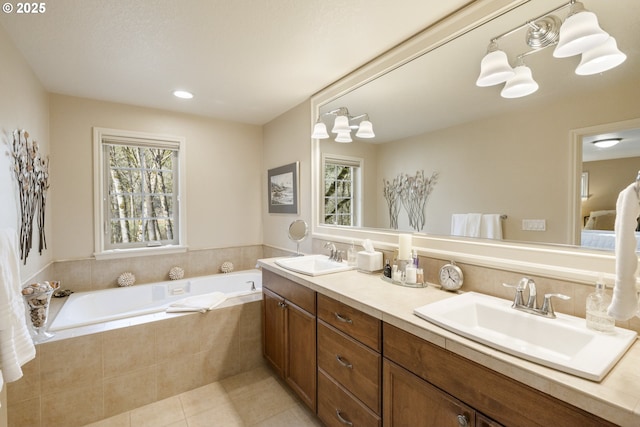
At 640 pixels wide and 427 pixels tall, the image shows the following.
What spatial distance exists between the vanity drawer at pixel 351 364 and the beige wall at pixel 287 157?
1.26m

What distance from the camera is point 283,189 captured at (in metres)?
3.18

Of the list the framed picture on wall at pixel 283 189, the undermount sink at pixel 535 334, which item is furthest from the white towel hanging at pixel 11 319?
the framed picture on wall at pixel 283 189

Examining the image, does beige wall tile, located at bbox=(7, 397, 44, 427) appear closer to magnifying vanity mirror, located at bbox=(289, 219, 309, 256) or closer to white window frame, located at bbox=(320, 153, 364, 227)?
magnifying vanity mirror, located at bbox=(289, 219, 309, 256)

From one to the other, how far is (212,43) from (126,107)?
5.42ft

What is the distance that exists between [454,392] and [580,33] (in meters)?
1.39

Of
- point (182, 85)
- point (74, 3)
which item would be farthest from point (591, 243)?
point (182, 85)

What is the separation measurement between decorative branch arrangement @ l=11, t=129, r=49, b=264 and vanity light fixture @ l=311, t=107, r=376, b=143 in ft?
6.70

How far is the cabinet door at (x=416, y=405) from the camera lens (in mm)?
971

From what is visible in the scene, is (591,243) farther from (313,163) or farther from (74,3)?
(74,3)

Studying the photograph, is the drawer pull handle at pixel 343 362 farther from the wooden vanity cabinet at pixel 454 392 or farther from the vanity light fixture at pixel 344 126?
the vanity light fixture at pixel 344 126

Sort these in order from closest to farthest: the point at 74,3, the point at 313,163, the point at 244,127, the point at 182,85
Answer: the point at 74,3, the point at 182,85, the point at 313,163, the point at 244,127

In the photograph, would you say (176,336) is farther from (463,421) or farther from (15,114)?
(463,421)

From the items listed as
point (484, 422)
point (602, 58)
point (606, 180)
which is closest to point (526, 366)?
point (484, 422)

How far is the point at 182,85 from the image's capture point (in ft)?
7.93
